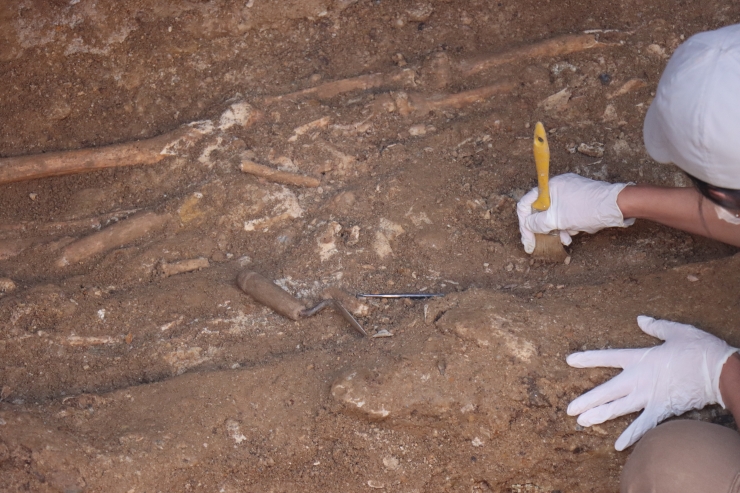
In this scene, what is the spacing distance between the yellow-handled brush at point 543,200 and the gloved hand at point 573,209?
0.09ft

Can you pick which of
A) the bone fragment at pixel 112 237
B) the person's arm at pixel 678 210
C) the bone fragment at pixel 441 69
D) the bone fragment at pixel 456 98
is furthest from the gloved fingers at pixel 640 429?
the bone fragment at pixel 112 237

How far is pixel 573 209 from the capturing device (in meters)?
2.78

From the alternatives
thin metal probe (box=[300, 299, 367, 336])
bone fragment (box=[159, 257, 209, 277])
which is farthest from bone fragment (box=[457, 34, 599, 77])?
bone fragment (box=[159, 257, 209, 277])

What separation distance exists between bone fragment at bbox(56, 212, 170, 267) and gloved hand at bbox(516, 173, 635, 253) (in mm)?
1511

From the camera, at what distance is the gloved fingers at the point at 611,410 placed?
2.40 m

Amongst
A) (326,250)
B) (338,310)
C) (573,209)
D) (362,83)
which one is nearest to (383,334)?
(338,310)

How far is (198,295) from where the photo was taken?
2.90 metres

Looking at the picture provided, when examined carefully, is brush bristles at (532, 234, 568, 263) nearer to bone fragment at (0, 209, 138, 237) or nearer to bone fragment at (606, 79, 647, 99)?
bone fragment at (606, 79, 647, 99)

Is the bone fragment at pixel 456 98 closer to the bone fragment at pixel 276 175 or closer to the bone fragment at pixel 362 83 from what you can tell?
the bone fragment at pixel 362 83

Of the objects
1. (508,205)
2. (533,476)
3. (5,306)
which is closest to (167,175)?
(5,306)

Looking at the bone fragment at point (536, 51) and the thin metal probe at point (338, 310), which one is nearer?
the thin metal probe at point (338, 310)

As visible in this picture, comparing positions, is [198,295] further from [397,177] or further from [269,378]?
[397,177]

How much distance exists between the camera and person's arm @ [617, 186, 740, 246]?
257 centimetres

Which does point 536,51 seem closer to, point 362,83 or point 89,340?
point 362,83
